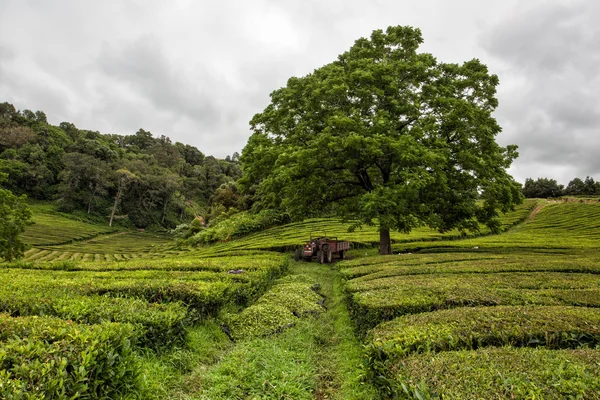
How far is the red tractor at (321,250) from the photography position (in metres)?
17.4

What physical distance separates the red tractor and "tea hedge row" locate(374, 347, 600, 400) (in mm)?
13422

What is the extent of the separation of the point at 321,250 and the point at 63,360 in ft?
48.3

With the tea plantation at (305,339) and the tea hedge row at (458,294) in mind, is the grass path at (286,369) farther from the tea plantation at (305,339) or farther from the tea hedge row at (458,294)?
the tea hedge row at (458,294)

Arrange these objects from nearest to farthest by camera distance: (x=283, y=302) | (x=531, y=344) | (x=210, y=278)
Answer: (x=531, y=344), (x=283, y=302), (x=210, y=278)

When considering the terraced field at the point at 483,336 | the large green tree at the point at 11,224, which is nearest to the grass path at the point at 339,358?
the terraced field at the point at 483,336

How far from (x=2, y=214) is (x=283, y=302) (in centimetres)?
2316

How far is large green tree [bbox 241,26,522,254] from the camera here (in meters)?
14.1

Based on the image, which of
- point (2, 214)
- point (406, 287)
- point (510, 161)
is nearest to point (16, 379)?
point (406, 287)

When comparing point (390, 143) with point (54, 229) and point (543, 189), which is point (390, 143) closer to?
point (54, 229)

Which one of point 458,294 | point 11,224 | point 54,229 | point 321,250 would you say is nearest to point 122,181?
point 54,229

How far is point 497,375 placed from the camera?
10.5 feet

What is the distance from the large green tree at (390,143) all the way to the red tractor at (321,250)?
1764 mm

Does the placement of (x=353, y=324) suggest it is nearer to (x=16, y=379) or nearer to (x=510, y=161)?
(x=16, y=379)

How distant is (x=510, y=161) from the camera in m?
17.8
